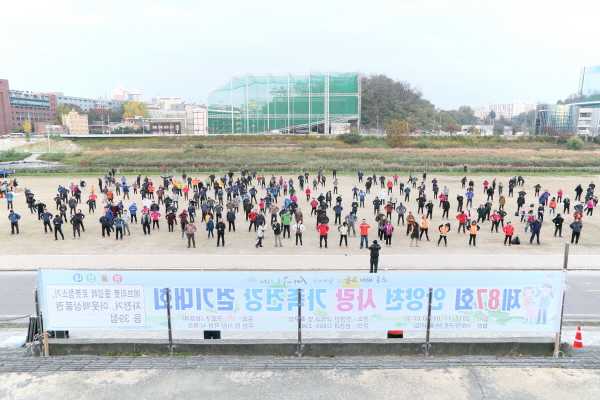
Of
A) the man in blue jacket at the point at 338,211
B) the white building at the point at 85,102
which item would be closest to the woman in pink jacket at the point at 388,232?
the man in blue jacket at the point at 338,211

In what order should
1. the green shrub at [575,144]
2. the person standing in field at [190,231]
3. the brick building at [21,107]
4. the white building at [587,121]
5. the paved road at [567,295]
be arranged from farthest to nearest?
the brick building at [21,107]
the white building at [587,121]
the green shrub at [575,144]
the person standing in field at [190,231]
the paved road at [567,295]

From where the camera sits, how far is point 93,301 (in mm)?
7605

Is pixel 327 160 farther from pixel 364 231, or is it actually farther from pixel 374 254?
pixel 374 254

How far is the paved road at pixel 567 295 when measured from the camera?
10422 mm

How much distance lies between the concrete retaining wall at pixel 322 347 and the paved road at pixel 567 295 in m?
3.19

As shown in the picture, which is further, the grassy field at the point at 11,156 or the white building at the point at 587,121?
the white building at the point at 587,121

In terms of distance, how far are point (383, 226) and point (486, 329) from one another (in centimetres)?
975

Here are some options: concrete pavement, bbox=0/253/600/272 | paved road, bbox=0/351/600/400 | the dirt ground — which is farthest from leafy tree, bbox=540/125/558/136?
paved road, bbox=0/351/600/400

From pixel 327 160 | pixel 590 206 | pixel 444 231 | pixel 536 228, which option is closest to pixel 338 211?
pixel 444 231

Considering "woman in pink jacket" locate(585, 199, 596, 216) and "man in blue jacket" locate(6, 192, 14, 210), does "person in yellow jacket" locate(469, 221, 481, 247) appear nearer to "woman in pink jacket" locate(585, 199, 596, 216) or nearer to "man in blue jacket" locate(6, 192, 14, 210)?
"woman in pink jacket" locate(585, 199, 596, 216)

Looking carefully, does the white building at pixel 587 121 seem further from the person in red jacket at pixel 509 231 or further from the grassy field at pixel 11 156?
the grassy field at pixel 11 156

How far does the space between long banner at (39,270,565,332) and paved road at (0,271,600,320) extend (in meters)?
3.60

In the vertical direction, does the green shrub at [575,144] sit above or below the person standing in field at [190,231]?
above


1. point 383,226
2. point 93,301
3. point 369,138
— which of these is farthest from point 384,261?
point 369,138
